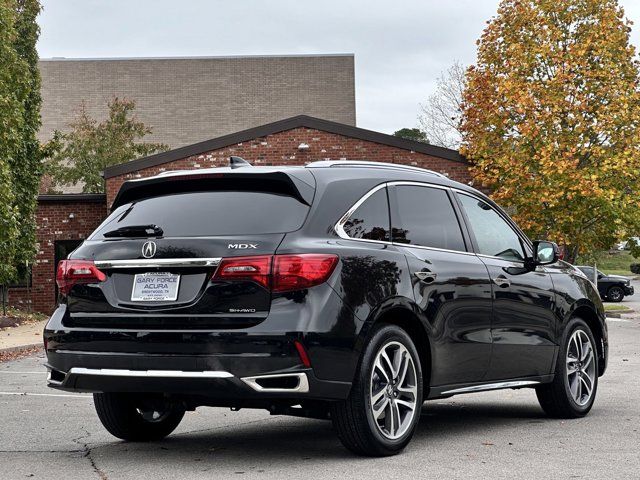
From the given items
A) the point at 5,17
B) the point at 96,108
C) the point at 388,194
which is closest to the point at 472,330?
the point at 388,194

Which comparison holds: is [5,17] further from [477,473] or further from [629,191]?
[477,473]

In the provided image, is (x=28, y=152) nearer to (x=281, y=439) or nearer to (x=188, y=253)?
(x=281, y=439)

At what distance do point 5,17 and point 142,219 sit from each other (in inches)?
738

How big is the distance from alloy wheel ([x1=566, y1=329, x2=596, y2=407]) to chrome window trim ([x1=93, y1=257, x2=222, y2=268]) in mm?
3829

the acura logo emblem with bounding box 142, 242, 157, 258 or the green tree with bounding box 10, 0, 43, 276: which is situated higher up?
the green tree with bounding box 10, 0, 43, 276

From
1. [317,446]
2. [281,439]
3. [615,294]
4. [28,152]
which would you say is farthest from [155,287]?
[615,294]

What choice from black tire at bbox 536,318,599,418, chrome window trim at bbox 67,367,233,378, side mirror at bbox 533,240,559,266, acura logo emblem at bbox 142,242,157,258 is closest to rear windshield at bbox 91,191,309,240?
acura logo emblem at bbox 142,242,157,258

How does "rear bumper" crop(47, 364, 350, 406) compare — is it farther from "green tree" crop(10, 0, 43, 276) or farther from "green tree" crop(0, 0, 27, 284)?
"green tree" crop(10, 0, 43, 276)

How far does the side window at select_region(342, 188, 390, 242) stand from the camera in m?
6.93

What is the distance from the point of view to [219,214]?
6789mm

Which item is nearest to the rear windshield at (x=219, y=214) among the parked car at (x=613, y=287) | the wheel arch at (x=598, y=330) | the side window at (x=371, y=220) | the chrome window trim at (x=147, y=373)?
the side window at (x=371, y=220)

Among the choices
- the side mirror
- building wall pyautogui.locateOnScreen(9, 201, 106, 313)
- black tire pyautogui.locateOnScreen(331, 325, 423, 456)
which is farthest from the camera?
building wall pyautogui.locateOnScreen(9, 201, 106, 313)

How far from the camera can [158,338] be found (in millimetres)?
6434

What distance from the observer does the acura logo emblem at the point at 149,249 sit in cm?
665
